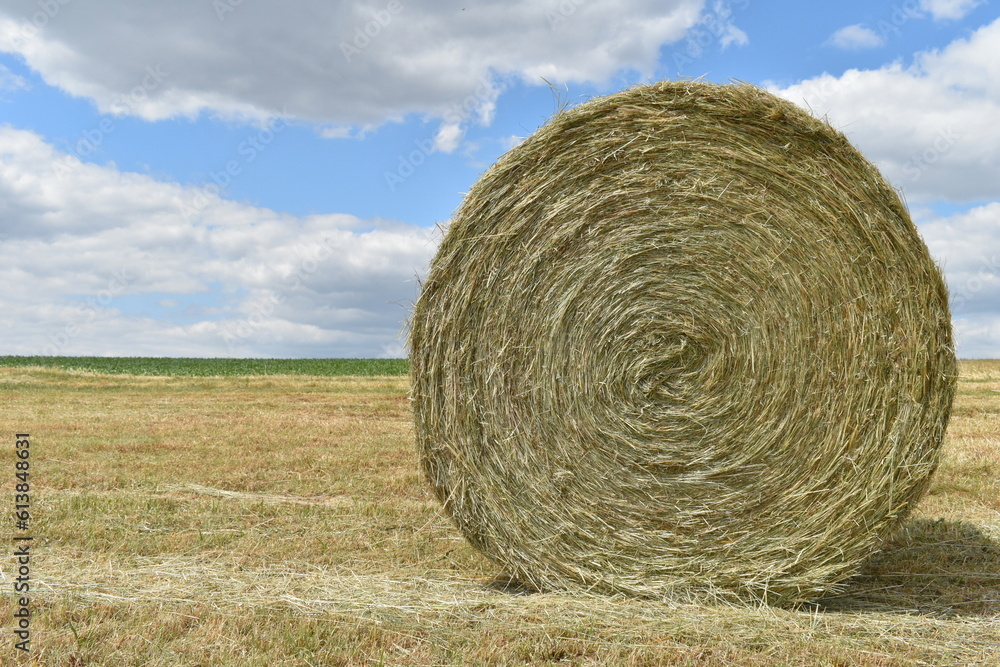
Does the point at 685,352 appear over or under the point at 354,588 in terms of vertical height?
over

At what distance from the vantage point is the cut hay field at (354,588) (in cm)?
393

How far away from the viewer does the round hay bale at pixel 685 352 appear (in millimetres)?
4500

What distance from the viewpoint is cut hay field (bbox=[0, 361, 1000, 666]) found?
393 centimetres

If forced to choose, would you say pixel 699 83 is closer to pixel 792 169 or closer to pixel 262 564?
pixel 792 169

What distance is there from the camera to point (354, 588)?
479cm

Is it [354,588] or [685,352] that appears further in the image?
[354,588]

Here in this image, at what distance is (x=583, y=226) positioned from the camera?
4.66 m

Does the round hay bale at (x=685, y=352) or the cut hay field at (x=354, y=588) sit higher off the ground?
the round hay bale at (x=685, y=352)

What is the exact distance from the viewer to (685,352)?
4684 millimetres

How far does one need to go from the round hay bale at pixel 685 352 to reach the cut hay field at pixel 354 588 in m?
0.45

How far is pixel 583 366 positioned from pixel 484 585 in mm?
1563

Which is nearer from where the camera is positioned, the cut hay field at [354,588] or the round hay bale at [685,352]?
the cut hay field at [354,588]

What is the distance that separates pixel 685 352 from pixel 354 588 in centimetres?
243

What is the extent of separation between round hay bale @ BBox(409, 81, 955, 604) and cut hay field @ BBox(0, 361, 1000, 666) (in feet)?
1.47
